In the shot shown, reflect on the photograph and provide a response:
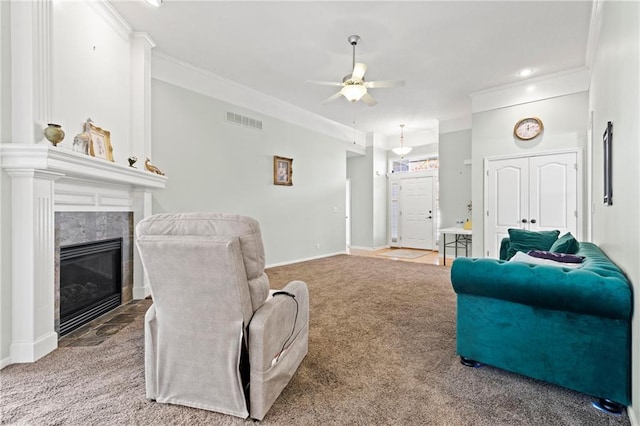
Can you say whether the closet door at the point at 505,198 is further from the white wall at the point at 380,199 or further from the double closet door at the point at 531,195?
the white wall at the point at 380,199

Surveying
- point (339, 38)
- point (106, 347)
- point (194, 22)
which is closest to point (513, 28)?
point (339, 38)

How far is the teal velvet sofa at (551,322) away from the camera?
61.7 inches

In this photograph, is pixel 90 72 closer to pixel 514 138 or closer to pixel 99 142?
pixel 99 142

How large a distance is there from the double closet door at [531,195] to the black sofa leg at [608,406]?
3.86 metres

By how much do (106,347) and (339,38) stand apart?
12.7ft

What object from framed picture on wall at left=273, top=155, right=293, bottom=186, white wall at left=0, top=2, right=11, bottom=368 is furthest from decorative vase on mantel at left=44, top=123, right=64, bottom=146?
framed picture on wall at left=273, top=155, right=293, bottom=186

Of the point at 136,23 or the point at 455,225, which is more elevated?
the point at 136,23

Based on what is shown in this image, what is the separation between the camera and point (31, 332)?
216 cm

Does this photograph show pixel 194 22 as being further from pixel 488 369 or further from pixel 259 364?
pixel 488 369

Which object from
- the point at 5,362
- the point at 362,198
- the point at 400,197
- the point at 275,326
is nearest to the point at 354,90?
the point at 275,326

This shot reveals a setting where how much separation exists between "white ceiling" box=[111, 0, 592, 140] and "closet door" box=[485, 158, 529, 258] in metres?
1.40

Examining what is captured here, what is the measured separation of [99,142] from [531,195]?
6.02 meters

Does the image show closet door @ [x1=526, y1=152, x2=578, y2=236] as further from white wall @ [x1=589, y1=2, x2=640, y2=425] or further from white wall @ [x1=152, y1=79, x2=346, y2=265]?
white wall @ [x1=152, y1=79, x2=346, y2=265]

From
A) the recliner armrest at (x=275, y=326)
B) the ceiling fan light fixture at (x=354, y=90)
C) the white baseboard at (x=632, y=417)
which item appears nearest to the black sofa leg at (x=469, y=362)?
the white baseboard at (x=632, y=417)
